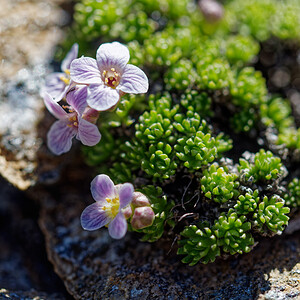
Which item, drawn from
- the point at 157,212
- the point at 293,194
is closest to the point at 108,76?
the point at 157,212

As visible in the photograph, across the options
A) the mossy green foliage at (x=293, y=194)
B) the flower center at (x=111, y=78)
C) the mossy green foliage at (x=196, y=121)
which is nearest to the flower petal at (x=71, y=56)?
the flower center at (x=111, y=78)

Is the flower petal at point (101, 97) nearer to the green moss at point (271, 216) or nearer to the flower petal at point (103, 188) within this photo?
the flower petal at point (103, 188)

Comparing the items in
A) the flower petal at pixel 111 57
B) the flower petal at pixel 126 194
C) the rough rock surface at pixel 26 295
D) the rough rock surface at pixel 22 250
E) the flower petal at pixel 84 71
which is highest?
the flower petal at pixel 111 57

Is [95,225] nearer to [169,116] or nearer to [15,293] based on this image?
[15,293]

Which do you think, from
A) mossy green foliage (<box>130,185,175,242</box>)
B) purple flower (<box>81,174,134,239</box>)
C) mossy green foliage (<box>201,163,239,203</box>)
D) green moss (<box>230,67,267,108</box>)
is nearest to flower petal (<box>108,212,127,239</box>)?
purple flower (<box>81,174,134,239</box>)

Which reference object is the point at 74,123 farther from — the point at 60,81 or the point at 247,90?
the point at 247,90

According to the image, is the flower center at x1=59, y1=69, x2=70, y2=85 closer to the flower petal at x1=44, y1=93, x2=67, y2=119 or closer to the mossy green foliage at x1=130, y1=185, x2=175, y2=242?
the flower petal at x1=44, y1=93, x2=67, y2=119
